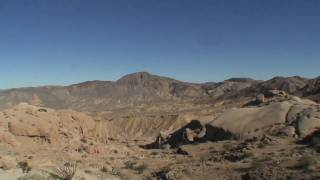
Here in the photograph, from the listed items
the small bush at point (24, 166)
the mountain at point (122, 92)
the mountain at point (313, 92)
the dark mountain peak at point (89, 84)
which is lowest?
the small bush at point (24, 166)

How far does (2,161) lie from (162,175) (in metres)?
6.85

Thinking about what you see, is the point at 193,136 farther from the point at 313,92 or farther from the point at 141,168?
the point at 313,92

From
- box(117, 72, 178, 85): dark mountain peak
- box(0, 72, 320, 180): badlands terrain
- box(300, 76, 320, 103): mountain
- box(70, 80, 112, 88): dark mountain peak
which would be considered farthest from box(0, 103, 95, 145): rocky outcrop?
box(70, 80, 112, 88): dark mountain peak

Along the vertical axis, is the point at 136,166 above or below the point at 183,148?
below

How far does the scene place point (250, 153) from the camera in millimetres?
23141

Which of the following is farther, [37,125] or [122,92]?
[122,92]

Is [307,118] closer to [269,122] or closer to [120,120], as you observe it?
[269,122]

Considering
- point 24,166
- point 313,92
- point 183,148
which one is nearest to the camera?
point 24,166

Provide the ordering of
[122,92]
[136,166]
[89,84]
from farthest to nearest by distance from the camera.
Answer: [89,84] < [122,92] < [136,166]

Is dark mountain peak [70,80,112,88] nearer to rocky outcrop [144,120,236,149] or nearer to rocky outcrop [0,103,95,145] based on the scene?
rocky outcrop [144,120,236,149]

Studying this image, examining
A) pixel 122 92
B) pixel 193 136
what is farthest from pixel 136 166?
pixel 122 92

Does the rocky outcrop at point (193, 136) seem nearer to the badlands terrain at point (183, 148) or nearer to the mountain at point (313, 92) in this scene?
the badlands terrain at point (183, 148)

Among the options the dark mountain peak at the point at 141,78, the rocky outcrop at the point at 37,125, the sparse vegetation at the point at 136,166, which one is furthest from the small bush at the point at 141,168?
the dark mountain peak at the point at 141,78

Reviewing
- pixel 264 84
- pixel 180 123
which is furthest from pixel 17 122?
pixel 264 84
